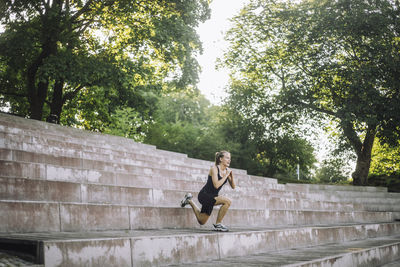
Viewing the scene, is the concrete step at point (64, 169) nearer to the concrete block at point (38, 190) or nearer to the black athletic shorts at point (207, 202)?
the concrete block at point (38, 190)

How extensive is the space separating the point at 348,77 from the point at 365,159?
5.39 meters

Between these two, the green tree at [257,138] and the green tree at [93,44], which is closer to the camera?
the green tree at [93,44]

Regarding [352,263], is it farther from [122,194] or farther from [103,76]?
[103,76]

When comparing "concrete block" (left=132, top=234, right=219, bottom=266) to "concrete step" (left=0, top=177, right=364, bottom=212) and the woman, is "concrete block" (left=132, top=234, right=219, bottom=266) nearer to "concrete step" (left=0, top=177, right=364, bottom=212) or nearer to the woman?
the woman

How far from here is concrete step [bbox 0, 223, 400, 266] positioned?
11.4 feet

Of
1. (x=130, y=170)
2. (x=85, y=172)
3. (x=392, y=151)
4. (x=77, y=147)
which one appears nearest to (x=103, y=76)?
(x=77, y=147)

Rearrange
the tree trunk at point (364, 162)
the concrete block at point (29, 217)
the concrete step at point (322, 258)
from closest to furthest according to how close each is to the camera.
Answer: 1. the concrete block at point (29, 217)
2. the concrete step at point (322, 258)
3. the tree trunk at point (364, 162)

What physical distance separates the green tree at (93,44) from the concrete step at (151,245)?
13.1 meters

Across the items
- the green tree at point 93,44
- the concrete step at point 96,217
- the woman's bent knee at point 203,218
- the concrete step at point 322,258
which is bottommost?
the concrete step at point 322,258

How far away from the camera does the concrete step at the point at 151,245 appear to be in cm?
348

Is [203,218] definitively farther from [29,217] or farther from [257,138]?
[257,138]

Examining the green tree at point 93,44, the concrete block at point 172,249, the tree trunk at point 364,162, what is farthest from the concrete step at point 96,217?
the tree trunk at point 364,162

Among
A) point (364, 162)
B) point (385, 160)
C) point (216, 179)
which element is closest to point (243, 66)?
point (364, 162)

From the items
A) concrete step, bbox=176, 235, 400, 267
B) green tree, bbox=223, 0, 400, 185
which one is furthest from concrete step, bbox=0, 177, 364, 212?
green tree, bbox=223, 0, 400, 185
